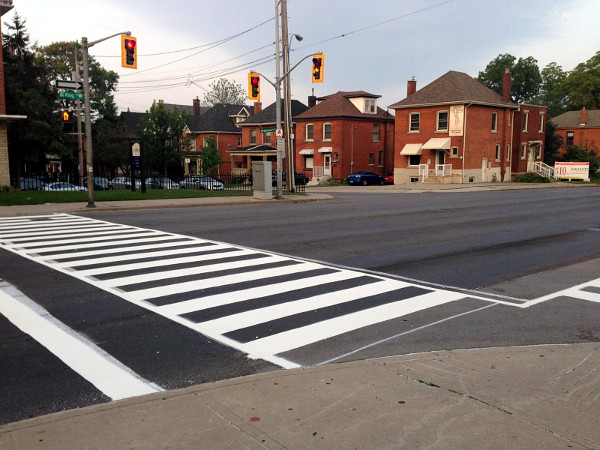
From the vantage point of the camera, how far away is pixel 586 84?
94.2 meters

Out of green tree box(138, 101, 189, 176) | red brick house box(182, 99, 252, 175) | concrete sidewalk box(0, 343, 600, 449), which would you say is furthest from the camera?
red brick house box(182, 99, 252, 175)

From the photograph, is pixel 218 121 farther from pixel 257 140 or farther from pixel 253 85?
pixel 253 85

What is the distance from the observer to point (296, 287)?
899cm

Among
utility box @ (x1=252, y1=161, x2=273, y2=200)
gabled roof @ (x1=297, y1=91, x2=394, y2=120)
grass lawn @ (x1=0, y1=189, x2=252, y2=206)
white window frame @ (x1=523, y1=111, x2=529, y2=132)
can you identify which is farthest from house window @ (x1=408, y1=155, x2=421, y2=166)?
utility box @ (x1=252, y1=161, x2=273, y2=200)

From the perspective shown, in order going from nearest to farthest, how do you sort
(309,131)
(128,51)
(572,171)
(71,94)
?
(128,51)
(71,94)
(572,171)
(309,131)

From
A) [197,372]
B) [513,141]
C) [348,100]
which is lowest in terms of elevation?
[197,372]

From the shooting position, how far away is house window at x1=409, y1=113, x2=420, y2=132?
52688 mm

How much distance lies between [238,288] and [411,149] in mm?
45707

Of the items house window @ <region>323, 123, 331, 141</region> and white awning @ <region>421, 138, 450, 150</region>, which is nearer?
white awning @ <region>421, 138, 450, 150</region>

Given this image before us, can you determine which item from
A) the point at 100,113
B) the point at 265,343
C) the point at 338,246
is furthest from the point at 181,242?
the point at 100,113

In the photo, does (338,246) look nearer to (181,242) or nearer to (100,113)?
(181,242)

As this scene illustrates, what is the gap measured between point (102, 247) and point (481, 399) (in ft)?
34.0

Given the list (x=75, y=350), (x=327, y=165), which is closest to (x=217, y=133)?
(x=327, y=165)

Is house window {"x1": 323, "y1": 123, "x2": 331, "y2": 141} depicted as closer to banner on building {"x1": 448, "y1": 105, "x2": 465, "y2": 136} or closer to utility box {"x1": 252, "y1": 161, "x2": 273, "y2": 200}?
banner on building {"x1": 448, "y1": 105, "x2": 465, "y2": 136}
